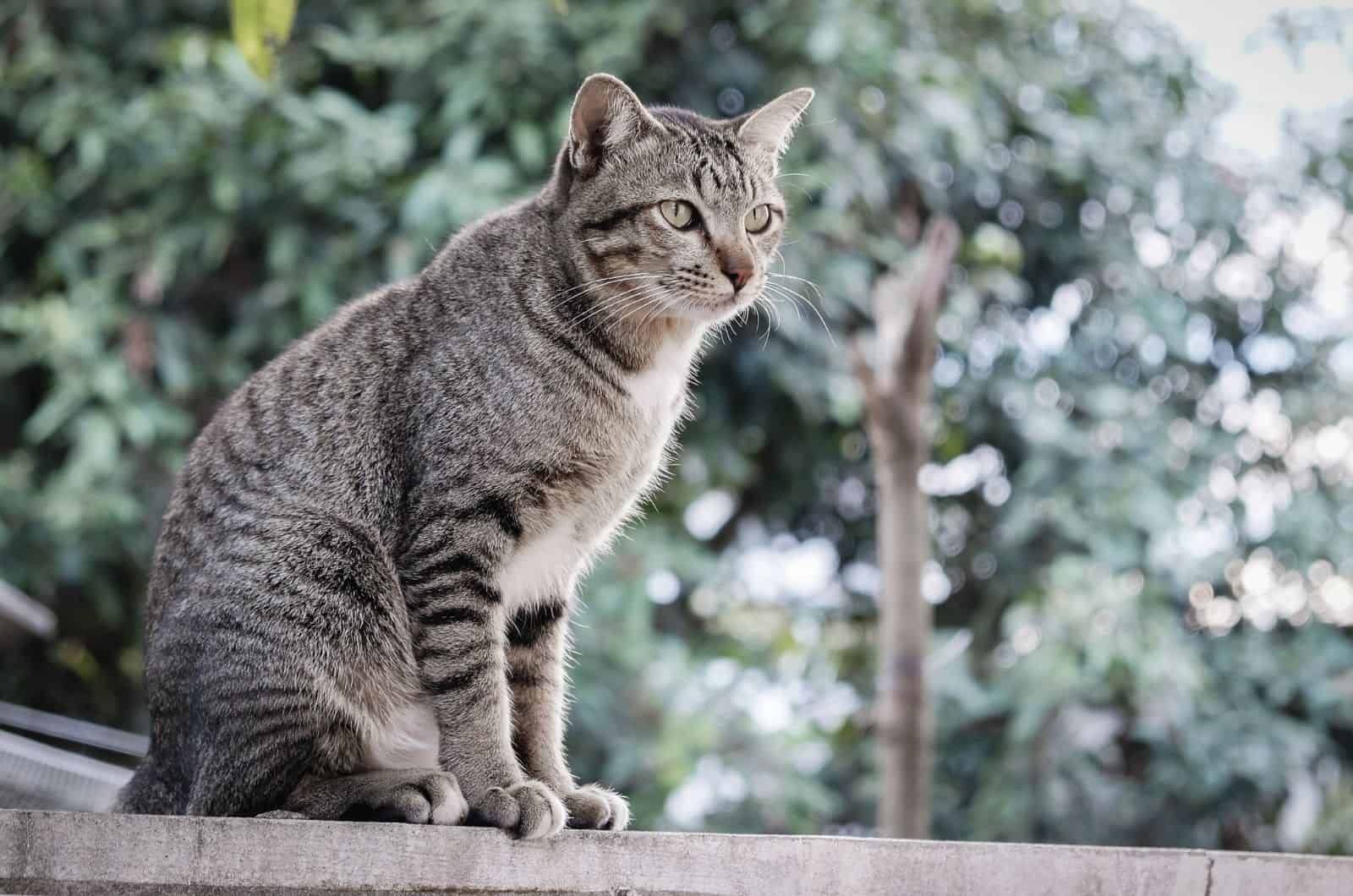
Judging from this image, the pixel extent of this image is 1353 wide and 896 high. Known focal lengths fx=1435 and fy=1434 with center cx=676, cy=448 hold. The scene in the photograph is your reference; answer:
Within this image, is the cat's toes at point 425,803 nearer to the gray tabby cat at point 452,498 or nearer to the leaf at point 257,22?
the gray tabby cat at point 452,498

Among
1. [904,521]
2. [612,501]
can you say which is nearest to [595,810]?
[612,501]

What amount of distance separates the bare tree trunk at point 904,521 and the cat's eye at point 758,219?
1.53 m

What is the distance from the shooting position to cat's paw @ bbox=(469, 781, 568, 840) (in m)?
1.83

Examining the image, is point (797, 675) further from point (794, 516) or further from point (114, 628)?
point (114, 628)

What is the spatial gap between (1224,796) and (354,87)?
407 cm

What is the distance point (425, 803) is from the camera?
72.6 inches

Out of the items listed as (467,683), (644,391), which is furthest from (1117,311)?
(467,683)

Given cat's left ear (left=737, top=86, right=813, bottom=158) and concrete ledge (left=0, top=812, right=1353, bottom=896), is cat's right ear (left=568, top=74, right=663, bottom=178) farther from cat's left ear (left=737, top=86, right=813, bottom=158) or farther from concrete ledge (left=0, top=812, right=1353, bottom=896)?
concrete ledge (left=0, top=812, right=1353, bottom=896)

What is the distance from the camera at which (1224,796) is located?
508 centimetres

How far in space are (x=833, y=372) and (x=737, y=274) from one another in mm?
2800

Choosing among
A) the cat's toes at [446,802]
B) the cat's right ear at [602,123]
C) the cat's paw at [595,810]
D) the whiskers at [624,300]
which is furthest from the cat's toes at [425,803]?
the cat's right ear at [602,123]

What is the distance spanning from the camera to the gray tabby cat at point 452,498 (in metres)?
1.95

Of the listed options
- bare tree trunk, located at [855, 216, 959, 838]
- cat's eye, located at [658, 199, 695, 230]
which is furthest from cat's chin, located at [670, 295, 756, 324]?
bare tree trunk, located at [855, 216, 959, 838]

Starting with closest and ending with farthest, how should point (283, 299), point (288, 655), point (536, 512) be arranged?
point (288, 655)
point (536, 512)
point (283, 299)
